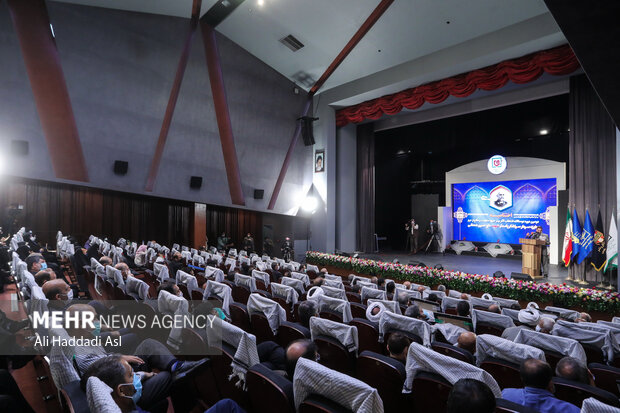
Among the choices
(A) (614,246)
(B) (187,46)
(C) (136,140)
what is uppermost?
(B) (187,46)

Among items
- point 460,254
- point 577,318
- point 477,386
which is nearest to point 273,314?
point 477,386

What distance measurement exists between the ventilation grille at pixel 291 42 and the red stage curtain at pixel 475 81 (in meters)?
3.24

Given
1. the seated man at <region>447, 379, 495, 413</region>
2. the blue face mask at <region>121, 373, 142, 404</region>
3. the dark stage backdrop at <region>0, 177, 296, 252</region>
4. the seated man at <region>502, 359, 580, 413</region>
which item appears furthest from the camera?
the dark stage backdrop at <region>0, 177, 296, 252</region>

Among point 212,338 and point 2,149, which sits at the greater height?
point 2,149

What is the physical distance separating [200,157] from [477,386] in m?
11.6

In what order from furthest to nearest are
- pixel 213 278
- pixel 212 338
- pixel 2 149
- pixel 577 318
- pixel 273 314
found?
pixel 2 149 → pixel 213 278 → pixel 577 318 → pixel 273 314 → pixel 212 338

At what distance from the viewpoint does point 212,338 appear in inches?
95.3

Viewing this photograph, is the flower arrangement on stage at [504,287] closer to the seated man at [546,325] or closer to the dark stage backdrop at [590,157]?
the dark stage backdrop at [590,157]

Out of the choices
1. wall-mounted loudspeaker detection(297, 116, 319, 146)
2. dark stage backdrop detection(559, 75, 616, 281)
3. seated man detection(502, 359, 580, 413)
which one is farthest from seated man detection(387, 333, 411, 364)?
wall-mounted loudspeaker detection(297, 116, 319, 146)

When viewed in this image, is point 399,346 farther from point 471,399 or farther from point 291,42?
point 291,42

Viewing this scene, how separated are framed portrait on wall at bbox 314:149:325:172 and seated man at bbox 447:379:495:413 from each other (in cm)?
1286

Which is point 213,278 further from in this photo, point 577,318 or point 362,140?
point 362,140

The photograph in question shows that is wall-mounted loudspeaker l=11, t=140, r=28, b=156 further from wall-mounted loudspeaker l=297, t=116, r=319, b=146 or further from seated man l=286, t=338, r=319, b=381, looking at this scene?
seated man l=286, t=338, r=319, b=381

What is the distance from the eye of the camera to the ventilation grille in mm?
11633
